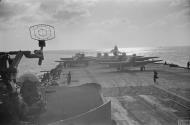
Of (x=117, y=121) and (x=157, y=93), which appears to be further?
(x=157, y=93)

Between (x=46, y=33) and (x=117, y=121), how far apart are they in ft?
27.5

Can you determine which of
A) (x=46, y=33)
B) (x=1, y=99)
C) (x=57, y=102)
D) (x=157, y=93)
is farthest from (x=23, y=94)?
(x=157, y=93)

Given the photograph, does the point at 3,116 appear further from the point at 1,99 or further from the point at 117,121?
the point at 117,121

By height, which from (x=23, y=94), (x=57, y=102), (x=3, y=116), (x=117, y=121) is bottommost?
(x=117, y=121)

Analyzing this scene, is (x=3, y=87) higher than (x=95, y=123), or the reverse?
(x=3, y=87)

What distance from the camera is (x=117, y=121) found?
13.5 m

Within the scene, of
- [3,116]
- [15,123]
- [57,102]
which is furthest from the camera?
[57,102]

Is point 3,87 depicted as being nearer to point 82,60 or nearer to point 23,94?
point 23,94

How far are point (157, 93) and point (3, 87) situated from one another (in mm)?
17904

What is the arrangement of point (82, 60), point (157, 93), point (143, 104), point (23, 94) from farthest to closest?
point (82, 60) → point (157, 93) → point (143, 104) → point (23, 94)

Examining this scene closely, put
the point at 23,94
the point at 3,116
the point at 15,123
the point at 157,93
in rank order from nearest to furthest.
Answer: the point at 15,123
the point at 3,116
the point at 23,94
the point at 157,93

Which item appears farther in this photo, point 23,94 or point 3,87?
point 23,94

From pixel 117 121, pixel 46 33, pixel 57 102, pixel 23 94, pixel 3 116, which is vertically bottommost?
pixel 117 121

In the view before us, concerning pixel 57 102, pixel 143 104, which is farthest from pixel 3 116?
pixel 143 104
